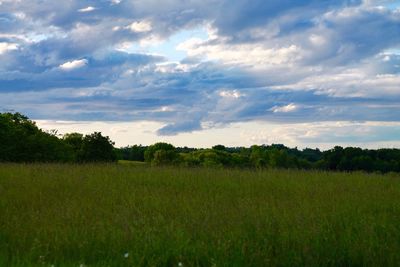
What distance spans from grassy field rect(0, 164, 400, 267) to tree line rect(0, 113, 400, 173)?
4.46 metres

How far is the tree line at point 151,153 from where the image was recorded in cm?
3266

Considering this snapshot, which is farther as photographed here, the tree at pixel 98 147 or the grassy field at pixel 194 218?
the tree at pixel 98 147

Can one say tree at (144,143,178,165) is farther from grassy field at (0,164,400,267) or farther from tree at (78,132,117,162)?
grassy field at (0,164,400,267)

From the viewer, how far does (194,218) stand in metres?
10.9

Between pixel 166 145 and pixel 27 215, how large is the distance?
75.1 metres

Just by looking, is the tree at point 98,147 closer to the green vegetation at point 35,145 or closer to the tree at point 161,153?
the green vegetation at point 35,145

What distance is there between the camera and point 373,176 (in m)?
19.0

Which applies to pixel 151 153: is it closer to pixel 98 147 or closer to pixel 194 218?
pixel 98 147

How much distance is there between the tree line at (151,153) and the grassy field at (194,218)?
4461 millimetres

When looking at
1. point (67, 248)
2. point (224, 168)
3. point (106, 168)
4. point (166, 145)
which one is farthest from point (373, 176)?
point (166, 145)

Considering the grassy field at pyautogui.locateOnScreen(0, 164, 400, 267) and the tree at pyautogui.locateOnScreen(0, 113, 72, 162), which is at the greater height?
the tree at pyautogui.locateOnScreen(0, 113, 72, 162)

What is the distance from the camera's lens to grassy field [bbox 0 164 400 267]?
27.9ft

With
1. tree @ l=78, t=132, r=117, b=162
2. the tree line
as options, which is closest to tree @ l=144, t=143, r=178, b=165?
the tree line

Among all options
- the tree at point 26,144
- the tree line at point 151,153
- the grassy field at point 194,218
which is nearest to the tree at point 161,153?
the tree line at point 151,153
